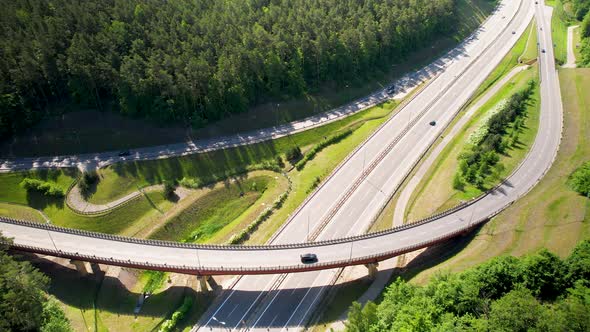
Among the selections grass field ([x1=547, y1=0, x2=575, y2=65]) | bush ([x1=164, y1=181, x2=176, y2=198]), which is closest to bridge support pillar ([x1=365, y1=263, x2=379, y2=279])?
bush ([x1=164, y1=181, x2=176, y2=198])

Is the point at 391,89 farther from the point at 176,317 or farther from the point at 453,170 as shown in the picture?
the point at 176,317

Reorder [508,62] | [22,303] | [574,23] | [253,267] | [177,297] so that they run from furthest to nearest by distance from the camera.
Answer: [574,23] < [508,62] < [177,297] < [253,267] < [22,303]

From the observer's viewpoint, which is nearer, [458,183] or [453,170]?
[458,183]

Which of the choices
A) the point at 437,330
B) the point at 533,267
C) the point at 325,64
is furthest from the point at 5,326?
the point at 325,64

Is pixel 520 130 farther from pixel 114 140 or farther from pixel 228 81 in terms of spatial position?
pixel 114 140

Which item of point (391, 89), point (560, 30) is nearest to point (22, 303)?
point (391, 89)

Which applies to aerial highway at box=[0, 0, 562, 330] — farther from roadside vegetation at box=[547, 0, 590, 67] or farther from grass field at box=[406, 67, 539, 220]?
roadside vegetation at box=[547, 0, 590, 67]
